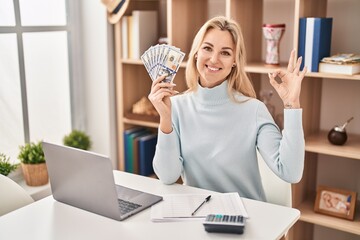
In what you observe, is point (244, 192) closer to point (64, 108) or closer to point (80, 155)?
point (80, 155)

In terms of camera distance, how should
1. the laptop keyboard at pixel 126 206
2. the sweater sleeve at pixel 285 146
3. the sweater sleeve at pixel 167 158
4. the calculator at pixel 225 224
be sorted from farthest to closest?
1. the sweater sleeve at pixel 167 158
2. the sweater sleeve at pixel 285 146
3. the laptop keyboard at pixel 126 206
4. the calculator at pixel 225 224

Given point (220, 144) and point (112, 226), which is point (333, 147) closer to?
point (220, 144)

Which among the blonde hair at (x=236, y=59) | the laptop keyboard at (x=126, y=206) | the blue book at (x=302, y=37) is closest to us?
the laptop keyboard at (x=126, y=206)

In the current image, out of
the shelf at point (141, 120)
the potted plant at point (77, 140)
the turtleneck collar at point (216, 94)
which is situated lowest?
the potted plant at point (77, 140)

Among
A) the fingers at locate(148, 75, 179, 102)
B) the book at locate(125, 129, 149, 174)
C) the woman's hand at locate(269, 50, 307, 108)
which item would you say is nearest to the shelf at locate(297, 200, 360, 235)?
the woman's hand at locate(269, 50, 307, 108)

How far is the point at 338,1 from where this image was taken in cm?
265

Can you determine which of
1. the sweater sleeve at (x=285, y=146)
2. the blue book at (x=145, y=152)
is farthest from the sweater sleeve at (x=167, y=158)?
the blue book at (x=145, y=152)

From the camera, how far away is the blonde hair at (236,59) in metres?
2.03

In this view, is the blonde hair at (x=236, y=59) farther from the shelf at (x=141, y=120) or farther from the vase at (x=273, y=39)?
the shelf at (x=141, y=120)

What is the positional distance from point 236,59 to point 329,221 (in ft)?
3.75

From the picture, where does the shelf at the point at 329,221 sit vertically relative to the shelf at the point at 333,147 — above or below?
below

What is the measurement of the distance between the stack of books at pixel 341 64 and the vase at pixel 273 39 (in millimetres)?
289

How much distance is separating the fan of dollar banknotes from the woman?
0.07 metres

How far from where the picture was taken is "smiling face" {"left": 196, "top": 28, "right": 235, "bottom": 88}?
202 cm
